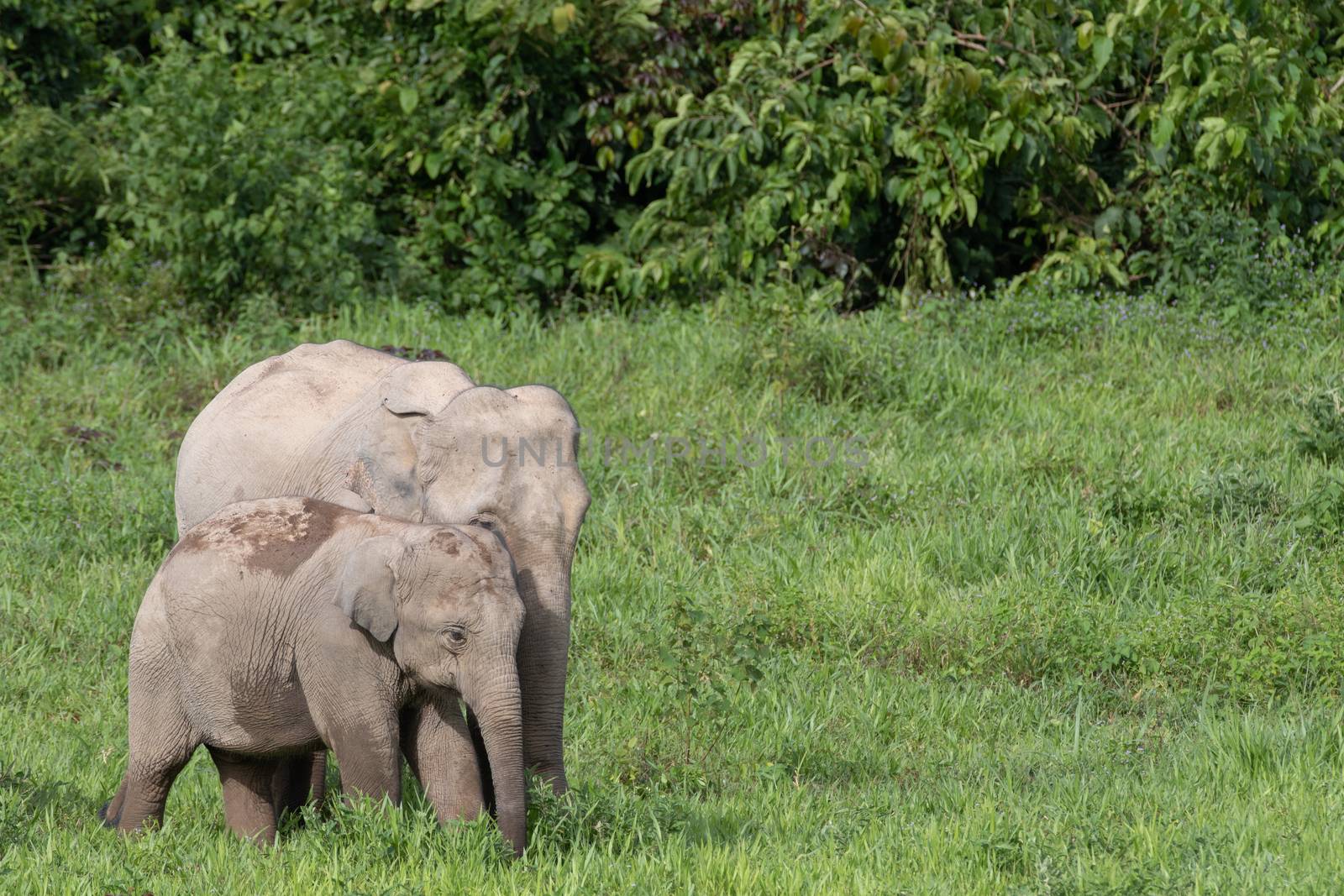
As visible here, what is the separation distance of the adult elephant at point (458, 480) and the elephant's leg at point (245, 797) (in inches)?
9.2

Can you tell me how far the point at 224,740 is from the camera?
4816mm

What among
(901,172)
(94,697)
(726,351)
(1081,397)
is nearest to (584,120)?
(901,172)

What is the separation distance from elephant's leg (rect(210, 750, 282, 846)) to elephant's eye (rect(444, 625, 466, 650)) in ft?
2.88

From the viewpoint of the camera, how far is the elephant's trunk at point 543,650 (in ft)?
15.5

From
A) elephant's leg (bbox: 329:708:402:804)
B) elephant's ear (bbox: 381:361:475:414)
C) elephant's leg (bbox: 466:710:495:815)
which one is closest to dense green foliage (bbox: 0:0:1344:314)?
elephant's ear (bbox: 381:361:475:414)

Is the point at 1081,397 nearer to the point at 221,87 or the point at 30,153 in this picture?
the point at 221,87

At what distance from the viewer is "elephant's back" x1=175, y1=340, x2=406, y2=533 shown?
5434 mm

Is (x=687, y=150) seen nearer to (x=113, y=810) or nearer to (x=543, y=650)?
(x=113, y=810)

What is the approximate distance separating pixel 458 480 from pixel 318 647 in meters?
0.59

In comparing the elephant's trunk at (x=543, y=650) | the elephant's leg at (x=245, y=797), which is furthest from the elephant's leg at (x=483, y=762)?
the elephant's leg at (x=245, y=797)

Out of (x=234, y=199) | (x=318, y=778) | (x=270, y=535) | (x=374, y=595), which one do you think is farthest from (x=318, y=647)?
(x=234, y=199)

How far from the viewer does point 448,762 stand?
4668 mm

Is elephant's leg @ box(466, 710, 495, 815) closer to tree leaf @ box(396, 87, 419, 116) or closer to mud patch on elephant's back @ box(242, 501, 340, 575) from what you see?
mud patch on elephant's back @ box(242, 501, 340, 575)

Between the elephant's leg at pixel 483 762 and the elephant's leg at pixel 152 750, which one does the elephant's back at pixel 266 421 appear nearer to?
the elephant's leg at pixel 152 750
